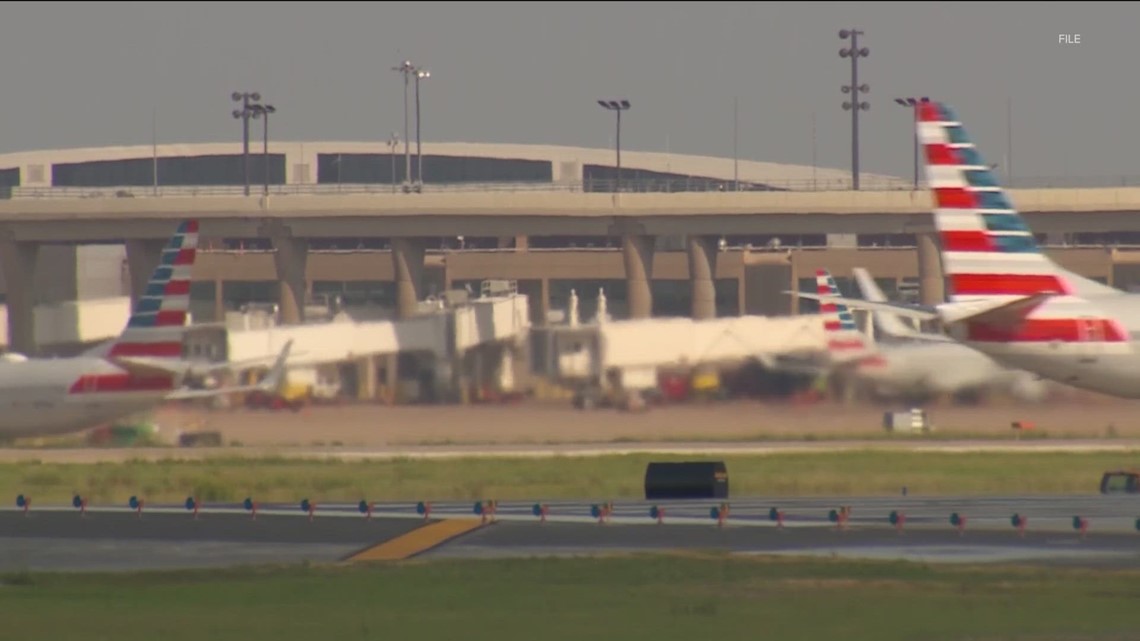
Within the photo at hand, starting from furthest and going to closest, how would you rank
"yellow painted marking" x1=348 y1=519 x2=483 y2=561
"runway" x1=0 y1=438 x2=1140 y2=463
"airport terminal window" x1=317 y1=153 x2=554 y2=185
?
"airport terminal window" x1=317 y1=153 x2=554 y2=185, "runway" x1=0 y1=438 x2=1140 y2=463, "yellow painted marking" x1=348 y1=519 x2=483 y2=561

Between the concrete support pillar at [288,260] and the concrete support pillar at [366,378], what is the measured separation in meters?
11.7

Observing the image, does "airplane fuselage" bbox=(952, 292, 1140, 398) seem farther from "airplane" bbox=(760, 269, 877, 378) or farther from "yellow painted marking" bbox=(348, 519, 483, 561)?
"yellow painted marking" bbox=(348, 519, 483, 561)

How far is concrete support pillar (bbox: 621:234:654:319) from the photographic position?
7375 cm

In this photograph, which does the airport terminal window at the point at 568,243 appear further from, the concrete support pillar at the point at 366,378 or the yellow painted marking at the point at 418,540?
the yellow painted marking at the point at 418,540

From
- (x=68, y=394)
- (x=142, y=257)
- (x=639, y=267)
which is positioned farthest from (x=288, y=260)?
(x=68, y=394)

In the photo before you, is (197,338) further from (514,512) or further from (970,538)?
(970,538)

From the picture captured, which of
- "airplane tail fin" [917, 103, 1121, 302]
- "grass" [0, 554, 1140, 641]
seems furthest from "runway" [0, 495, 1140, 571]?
"airplane tail fin" [917, 103, 1121, 302]

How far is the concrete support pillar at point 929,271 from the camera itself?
75938mm

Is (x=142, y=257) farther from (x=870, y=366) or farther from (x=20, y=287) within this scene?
(x=870, y=366)

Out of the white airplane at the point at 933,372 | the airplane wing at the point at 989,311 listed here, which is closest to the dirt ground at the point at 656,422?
the white airplane at the point at 933,372

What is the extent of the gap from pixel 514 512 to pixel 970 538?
9.56 meters

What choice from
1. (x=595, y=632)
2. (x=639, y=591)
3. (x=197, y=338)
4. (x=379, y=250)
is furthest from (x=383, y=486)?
(x=379, y=250)

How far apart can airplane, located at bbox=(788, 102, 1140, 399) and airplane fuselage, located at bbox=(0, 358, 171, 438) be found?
22.7m

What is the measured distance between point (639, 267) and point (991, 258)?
35.1 meters
